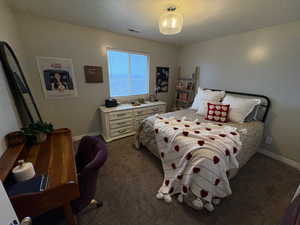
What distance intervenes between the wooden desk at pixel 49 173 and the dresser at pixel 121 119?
1.25 metres

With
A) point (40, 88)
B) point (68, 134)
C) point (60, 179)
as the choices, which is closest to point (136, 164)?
point (68, 134)

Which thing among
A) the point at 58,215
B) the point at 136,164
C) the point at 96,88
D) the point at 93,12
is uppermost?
the point at 93,12

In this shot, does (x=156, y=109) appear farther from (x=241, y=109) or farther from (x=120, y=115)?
(x=241, y=109)

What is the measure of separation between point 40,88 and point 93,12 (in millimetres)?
1576

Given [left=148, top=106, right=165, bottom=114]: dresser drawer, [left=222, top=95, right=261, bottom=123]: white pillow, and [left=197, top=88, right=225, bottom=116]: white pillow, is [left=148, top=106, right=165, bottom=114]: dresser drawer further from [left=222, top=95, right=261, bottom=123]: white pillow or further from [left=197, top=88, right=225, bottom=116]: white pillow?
[left=222, top=95, right=261, bottom=123]: white pillow

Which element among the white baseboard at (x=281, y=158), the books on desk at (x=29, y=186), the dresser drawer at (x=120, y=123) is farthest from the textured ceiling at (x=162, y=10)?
the white baseboard at (x=281, y=158)

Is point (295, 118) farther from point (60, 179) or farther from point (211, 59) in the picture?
point (60, 179)

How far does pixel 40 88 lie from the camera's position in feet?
7.25

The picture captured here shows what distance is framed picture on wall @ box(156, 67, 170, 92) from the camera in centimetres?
359

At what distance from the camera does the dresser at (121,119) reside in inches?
103

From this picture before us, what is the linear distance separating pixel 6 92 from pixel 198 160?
2.17 m

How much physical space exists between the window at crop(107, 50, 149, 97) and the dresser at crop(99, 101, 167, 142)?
526 millimetres

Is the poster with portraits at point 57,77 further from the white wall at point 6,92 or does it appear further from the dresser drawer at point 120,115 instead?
the dresser drawer at point 120,115

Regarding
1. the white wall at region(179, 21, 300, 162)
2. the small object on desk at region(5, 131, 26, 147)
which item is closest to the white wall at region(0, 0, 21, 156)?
the small object on desk at region(5, 131, 26, 147)
